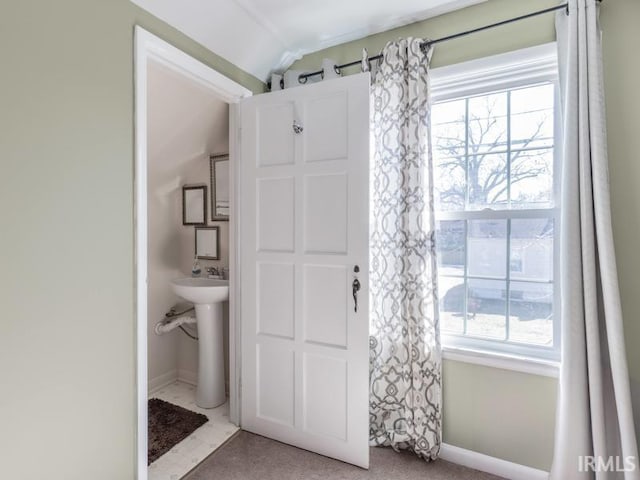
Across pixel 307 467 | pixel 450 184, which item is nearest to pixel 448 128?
pixel 450 184

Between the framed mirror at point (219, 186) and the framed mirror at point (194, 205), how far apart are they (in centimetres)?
9

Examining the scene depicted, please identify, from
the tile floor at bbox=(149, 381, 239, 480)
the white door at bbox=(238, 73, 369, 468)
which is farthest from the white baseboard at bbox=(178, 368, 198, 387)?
the white door at bbox=(238, 73, 369, 468)

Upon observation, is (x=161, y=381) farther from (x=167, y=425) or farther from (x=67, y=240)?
(x=67, y=240)

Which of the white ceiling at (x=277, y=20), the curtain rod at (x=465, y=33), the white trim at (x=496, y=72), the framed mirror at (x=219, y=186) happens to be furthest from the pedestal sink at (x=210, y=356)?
the white trim at (x=496, y=72)

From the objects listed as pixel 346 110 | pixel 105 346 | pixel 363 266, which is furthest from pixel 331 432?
pixel 346 110

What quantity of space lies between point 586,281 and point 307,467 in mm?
1718

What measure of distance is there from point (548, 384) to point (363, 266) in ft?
3.66

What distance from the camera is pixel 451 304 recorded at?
6.52ft

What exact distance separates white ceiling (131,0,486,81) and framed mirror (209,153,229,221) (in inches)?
30.5

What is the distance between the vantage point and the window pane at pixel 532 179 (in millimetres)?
1759

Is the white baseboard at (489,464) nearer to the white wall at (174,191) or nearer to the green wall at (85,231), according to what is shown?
the green wall at (85,231)

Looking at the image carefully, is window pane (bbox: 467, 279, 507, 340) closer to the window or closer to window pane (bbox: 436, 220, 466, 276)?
the window

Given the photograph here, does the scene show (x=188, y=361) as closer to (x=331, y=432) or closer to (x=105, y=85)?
(x=331, y=432)

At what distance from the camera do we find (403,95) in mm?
1908
